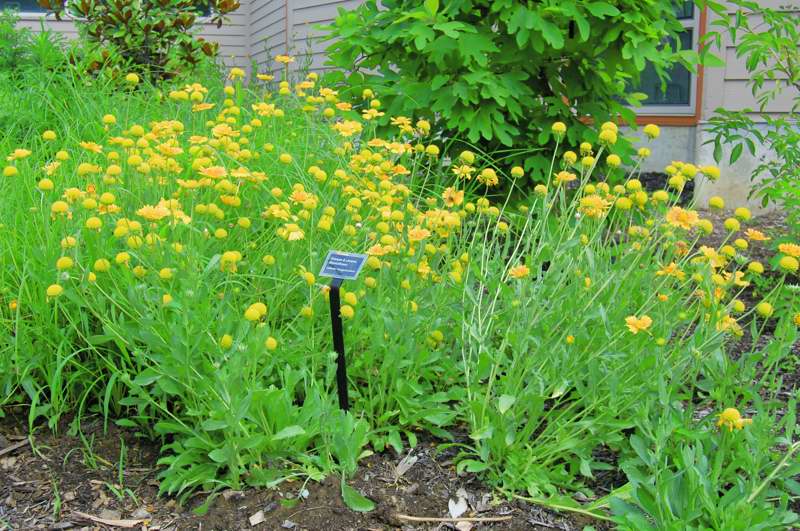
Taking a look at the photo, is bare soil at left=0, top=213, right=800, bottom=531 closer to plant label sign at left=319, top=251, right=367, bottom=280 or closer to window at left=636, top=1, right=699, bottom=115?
plant label sign at left=319, top=251, right=367, bottom=280

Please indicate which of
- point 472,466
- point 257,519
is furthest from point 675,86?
point 257,519

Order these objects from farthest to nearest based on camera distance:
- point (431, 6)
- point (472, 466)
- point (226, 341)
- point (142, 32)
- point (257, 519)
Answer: point (142, 32)
point (431, 6)
point (472, 466)
point (257, 519)
point (226, 341)

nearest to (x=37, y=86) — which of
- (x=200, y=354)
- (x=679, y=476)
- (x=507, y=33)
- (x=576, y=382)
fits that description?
(x=507, y=33)

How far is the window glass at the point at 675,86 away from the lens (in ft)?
21.1

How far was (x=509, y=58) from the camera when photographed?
3.96 metres

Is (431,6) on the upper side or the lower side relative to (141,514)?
upper

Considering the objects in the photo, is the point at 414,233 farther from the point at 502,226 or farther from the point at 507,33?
the point at 507,33

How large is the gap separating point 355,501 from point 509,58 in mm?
2579

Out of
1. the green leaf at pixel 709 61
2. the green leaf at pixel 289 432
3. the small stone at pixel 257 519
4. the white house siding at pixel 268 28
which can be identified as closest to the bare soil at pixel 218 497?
the small stone at pixel 257 519

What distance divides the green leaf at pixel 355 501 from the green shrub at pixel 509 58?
2093 mm

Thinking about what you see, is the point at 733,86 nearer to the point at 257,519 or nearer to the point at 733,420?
the point at 733,420

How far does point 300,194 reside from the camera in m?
2.34

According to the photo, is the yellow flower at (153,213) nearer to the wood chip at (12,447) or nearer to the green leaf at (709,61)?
the wood chip at (12,447)

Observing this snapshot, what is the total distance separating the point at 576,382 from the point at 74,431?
1.45m
